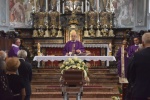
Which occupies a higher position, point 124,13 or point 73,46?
point 124,13

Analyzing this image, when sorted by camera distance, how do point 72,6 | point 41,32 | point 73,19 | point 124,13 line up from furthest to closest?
1. point 124,13
2. point 72,6
3. point 41,32
4. point 73,19

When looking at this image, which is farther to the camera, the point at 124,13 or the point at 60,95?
Result: the point at 124,13

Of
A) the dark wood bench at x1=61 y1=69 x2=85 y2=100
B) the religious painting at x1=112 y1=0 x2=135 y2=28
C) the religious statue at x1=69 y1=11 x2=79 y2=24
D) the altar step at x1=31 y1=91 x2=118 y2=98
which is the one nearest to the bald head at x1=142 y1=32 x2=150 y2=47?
the dark wood bench at x1=61 y1=69 x2=85 y2=100

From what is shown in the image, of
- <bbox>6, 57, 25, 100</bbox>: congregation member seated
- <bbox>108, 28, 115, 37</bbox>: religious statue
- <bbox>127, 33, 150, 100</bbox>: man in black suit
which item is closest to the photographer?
→ <bbox>127, 33, 150, 100</bbox>: man in black suit

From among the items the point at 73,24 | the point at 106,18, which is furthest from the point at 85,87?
the point at 106,18

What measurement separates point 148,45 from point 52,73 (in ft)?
40.9

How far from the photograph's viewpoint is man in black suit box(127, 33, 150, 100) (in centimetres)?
608

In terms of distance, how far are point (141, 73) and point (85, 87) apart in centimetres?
896

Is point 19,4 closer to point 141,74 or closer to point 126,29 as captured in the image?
point 126,29

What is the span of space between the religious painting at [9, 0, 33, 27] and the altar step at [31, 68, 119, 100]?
13.6 feet

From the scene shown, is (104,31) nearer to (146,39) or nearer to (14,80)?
(14,80)

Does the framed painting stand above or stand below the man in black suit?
above

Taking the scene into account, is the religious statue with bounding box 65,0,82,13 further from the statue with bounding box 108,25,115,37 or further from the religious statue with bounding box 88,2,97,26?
the statue with bounding box 108,25,115,37

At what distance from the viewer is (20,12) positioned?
2258cm
